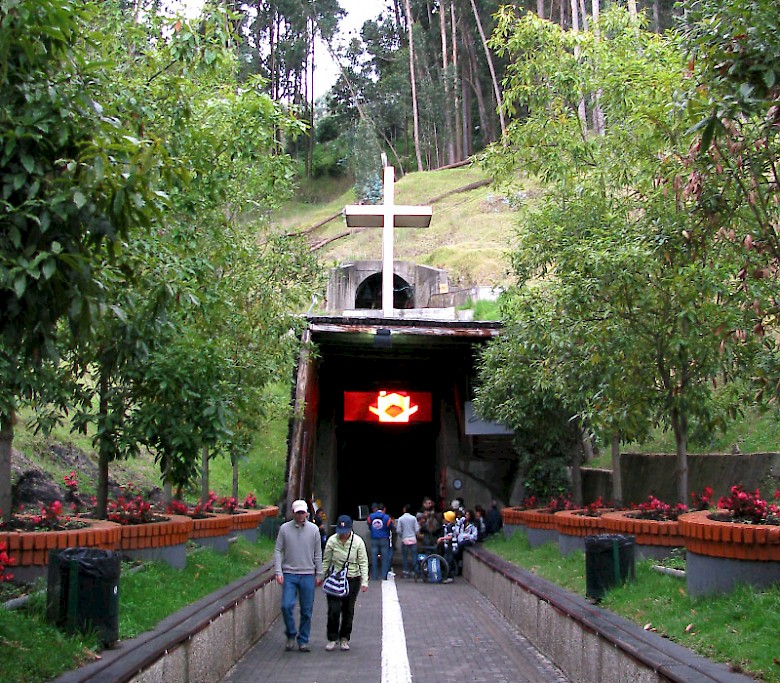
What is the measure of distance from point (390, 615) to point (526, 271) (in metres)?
5.96

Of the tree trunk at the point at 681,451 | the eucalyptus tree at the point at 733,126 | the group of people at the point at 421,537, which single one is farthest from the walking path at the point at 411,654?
the group of people at the point at 421,537

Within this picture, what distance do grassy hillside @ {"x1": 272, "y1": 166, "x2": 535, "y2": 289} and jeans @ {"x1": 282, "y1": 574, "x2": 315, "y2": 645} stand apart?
30.7 m

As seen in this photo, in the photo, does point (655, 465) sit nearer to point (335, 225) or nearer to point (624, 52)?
point (624, 52)

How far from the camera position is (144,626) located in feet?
26.1

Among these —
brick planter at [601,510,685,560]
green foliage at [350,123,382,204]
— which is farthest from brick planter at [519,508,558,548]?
green foliage at [350,123,382,204]

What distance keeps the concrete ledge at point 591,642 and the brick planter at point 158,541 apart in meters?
4.22

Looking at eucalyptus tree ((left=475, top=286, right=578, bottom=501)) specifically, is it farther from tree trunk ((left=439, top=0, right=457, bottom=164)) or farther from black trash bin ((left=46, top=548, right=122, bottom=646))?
tree trunk ((left=439, top=0, right=457, bottom=164))

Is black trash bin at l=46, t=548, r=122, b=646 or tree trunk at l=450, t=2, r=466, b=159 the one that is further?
tree trunk at l=450, t=2, r=466, b=159

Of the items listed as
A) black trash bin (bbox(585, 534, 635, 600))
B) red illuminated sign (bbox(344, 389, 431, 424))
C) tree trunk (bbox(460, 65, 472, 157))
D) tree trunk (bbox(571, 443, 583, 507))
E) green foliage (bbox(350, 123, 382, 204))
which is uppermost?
tree trunk (bbox(460, 65, 472, 157))

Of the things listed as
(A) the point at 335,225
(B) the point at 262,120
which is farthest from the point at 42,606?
(A) the point at 335,225

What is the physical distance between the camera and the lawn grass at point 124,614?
19.6 feet

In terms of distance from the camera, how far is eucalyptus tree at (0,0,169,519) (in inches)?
178

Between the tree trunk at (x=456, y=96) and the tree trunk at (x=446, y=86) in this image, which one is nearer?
the tree trunk at (x=456, y=96)

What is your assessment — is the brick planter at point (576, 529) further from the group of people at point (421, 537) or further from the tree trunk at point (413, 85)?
the tree trunk at point (413, 85)
